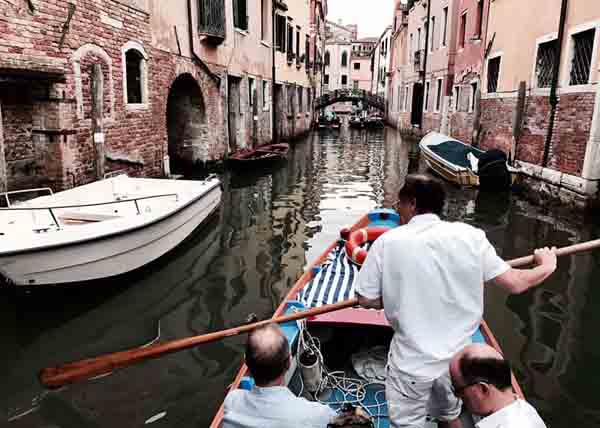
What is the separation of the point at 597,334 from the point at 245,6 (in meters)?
13.4

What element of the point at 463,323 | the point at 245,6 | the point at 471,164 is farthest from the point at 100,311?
the point at 245,6

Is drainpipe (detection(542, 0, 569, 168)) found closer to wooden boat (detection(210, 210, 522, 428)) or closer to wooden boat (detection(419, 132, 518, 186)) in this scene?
wooden boat (detection(419, 132, 518, 186))

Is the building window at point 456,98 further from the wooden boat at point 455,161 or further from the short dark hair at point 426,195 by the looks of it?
the short dark hair at point 426,195

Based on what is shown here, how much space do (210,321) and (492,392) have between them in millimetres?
3365

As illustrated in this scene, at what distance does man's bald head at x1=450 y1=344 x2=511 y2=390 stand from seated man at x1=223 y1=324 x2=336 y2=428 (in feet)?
1.66

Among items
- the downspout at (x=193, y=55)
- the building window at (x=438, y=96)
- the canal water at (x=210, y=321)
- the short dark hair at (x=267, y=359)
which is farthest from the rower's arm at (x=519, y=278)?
the building window at (x=438, y=96)

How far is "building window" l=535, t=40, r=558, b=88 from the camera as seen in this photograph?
10.2 metres

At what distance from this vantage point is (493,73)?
1359 cm

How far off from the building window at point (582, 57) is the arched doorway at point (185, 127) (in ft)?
26.8

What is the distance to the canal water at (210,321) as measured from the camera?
11.0 feet

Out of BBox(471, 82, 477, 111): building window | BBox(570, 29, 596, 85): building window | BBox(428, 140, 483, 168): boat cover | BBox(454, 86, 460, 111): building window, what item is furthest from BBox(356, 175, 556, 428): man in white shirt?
BBox(454, 86, 460, 111): building window

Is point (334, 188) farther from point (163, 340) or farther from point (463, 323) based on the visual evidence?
point (463, 323)

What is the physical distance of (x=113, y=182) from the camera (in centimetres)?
716

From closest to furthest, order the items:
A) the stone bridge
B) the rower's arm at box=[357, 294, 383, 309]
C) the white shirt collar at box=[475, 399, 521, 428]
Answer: the white shirt collar at box=[475, 399, 521, 428] → the rower's arm at box=[357, 294, 383, 309] → the stone bridge
